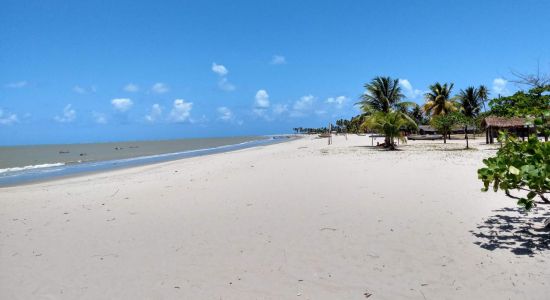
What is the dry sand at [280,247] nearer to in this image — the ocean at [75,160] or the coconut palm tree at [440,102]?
the ocean at [75,160]

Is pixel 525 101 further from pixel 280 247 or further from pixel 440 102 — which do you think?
pixel 440 102

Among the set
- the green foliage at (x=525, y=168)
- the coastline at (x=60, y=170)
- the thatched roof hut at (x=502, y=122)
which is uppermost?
the thatched roof hut at (x=502, y=122)

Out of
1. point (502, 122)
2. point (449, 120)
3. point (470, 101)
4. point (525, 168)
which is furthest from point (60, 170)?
point (470, 101)

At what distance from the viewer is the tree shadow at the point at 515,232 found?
179 inches

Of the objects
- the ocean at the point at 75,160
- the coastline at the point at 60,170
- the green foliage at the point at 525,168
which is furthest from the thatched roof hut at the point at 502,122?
the green foliage at the point at 525,168

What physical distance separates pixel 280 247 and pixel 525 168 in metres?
2.90

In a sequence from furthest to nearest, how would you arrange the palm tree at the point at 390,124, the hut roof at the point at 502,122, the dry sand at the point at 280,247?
the hut roof at the point at 502,122, the palm tree at the point at 390,124, the dry sand at the point at 280,247

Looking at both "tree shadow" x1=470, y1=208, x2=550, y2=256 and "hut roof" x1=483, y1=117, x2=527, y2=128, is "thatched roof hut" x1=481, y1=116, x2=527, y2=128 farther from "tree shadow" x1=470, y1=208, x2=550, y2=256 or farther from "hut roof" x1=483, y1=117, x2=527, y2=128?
"tree shadow" x1=470, y1=208, x2=550, y2=256

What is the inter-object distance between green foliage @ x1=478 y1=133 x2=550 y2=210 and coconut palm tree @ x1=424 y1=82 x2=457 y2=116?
1937 inches

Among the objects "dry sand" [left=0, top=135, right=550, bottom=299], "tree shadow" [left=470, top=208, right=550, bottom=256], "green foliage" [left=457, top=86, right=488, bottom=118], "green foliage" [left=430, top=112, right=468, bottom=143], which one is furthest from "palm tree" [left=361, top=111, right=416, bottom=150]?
"green foliage" [left=457, top=86, right=488, bottom=118]

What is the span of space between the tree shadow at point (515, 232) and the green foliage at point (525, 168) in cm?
71

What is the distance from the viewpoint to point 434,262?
423 centimetres

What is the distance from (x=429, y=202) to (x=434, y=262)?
3.13 metres

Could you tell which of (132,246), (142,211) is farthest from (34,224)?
(132,246)
